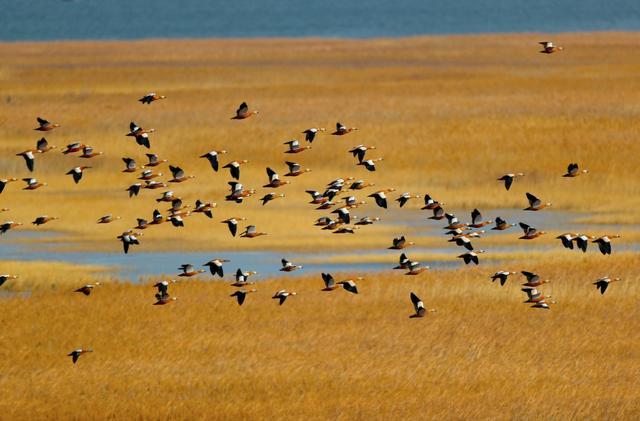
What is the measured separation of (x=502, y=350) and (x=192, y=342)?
23.3 ft

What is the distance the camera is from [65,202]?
55.5 meters

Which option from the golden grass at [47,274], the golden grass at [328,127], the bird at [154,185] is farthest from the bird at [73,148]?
the golden grass at [328,127]

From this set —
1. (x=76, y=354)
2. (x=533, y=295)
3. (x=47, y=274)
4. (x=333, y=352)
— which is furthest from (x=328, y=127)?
(x=76, y=354)

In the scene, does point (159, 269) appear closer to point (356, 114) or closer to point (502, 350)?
point (502, 350)

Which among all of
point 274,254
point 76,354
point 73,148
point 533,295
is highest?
point 73,148

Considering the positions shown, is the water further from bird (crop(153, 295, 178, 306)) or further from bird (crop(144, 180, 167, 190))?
bird (crop(144, 180, 167, 190))

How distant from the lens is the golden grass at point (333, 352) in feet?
108

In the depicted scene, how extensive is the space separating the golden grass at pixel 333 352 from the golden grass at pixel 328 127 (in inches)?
360

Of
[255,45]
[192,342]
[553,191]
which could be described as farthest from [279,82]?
[192,342]

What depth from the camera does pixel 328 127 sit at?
7100 cm

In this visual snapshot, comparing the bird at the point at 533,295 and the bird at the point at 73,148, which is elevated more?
the bird at the point at 73,148

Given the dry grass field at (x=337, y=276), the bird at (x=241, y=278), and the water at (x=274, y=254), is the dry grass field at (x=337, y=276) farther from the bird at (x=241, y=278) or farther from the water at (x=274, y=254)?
the bird at (x=241, y=278)

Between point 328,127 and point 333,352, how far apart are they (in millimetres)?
35013

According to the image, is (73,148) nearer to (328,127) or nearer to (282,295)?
(282,295)
